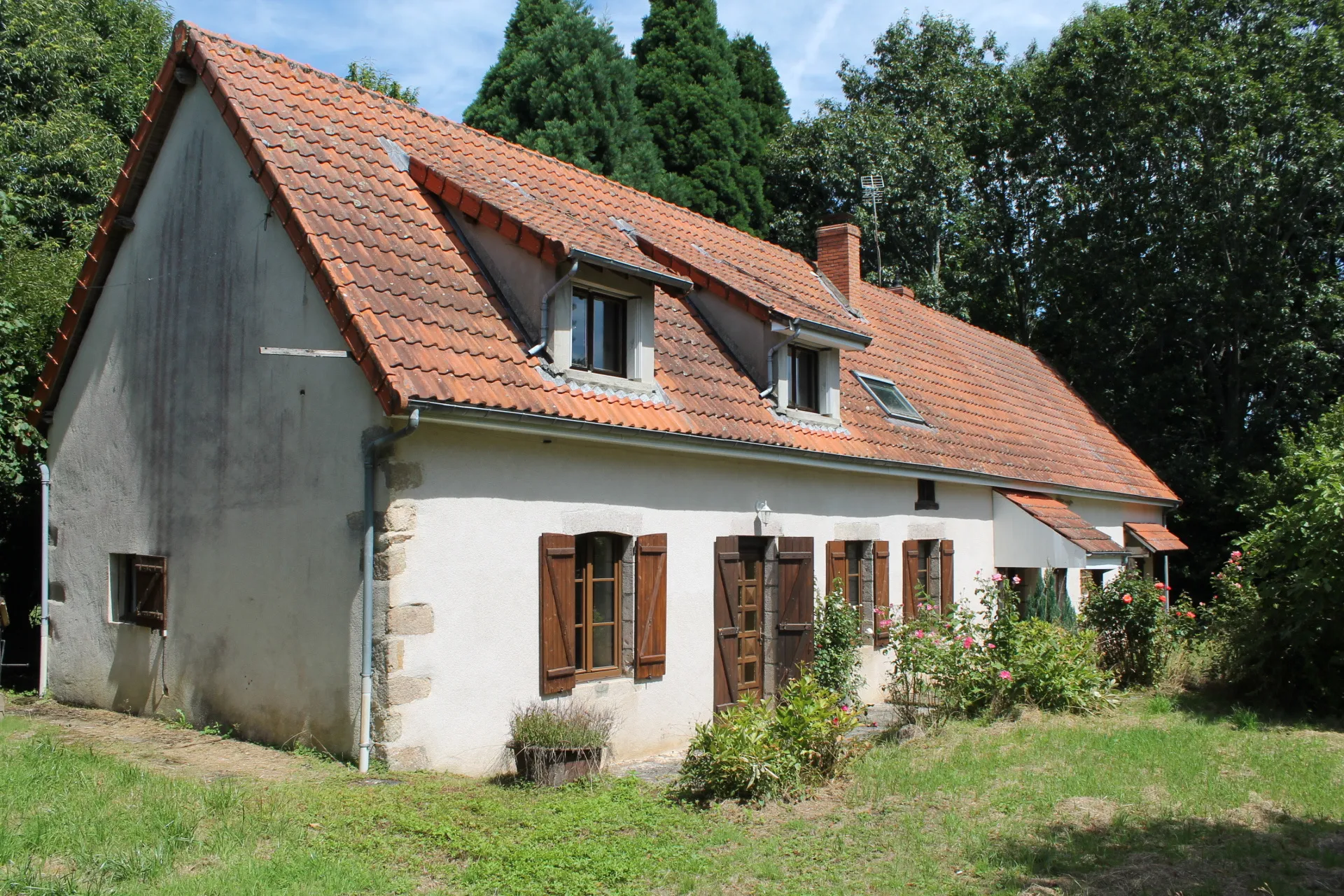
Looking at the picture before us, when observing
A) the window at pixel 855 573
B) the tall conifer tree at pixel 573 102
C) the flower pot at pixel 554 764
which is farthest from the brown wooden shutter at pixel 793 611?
the tall conifer tree at pixel 573 102

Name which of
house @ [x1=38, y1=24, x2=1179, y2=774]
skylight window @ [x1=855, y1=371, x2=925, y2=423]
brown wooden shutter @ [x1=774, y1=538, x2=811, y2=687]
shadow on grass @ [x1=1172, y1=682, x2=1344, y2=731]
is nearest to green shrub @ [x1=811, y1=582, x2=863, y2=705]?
brown wooden shutter @ [x1=774, y1=538, x2=811, y2=687]

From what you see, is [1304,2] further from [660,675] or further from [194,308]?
[194,308]

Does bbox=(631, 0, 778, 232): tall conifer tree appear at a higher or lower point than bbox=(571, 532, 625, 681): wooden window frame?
higher

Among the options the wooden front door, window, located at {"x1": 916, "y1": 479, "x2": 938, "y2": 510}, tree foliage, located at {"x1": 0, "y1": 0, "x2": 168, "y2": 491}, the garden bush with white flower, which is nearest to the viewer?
the garden bush with white flower

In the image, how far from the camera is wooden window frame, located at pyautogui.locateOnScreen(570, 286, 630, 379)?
10.3 meters

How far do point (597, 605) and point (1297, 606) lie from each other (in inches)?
295

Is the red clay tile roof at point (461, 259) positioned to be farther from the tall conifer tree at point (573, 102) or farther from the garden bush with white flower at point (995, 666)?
the tall conifer tree at point (573, 102)

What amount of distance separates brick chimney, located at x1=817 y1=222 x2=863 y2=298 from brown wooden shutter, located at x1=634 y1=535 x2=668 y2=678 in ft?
30.3

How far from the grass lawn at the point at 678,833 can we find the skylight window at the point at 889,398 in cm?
689

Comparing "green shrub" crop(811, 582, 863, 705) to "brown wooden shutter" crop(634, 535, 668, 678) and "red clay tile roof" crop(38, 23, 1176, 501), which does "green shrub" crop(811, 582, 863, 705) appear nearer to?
"red clay tile roof" crop(38, 23, 1176, 501)

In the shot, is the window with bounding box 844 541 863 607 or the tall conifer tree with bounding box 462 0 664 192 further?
the tall conifer tree with bounding box 462 0 664 192

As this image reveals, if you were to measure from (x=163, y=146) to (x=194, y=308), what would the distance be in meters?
1.89

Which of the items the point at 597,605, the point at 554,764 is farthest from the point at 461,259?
the point at 554,764

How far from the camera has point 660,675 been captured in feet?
34.8
